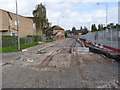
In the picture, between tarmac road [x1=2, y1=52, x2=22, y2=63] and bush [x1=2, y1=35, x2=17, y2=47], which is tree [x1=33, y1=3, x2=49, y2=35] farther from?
tarmac road [x1=2, y1=52, x2=22, y2=63]

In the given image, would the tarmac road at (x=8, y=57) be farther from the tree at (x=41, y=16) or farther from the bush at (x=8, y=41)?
the tree at (x=41, y=16)

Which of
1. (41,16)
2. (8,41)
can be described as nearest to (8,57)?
(8,41)

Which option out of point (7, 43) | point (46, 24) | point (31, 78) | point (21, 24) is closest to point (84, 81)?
point (31, 78)

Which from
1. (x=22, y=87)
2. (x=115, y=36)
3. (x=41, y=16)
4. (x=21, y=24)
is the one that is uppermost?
(x=41, y=16)

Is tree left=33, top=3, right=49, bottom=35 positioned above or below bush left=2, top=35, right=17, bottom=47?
above

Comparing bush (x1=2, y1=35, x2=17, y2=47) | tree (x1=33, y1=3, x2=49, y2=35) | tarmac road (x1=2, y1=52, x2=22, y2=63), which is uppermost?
tree (x1=33, y1=3, x2=49, y2=35)

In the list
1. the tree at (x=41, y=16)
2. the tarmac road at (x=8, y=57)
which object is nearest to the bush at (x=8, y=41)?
the tarmac road at (x=8, y=57)

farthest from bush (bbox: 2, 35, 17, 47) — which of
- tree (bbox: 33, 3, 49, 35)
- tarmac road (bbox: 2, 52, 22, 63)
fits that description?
tree (bbox: 33, 3, 49, 35)

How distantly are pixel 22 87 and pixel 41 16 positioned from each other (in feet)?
145

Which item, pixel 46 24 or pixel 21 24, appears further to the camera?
pixel 46 24

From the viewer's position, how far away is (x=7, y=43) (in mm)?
20875

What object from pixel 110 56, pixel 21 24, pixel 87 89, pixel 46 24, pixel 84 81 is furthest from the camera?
pixel 46 24

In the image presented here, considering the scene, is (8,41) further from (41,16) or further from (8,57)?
(41,16)

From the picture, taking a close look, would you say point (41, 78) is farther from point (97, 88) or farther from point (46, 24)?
point (46, 24)
